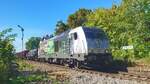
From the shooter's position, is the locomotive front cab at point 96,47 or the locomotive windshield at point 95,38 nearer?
the locomotive front cab at point 96,47

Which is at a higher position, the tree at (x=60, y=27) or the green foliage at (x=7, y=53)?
the tree at (x=60, y=27)

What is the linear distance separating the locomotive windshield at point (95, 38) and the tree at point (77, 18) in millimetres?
42957

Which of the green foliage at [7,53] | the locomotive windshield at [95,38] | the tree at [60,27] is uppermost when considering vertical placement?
the tree at [60,27]

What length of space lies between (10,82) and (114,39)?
31250 mm

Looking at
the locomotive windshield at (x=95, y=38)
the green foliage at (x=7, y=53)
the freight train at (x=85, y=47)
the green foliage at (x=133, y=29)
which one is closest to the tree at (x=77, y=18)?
the green foliage at (x=133, y=29)

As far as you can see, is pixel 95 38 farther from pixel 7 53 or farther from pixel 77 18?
pixel 77 18

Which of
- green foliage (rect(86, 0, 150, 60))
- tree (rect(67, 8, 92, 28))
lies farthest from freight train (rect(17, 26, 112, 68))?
tree (rect(67, 8, 92, 28))

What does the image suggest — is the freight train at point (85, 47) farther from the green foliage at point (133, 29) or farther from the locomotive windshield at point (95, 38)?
the green foliage at point (133, 29)

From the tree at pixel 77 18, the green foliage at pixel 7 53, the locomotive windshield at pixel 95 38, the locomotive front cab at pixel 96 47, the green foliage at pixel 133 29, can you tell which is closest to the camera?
the green foliage at pixel 7 53

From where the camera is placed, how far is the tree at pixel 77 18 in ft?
241

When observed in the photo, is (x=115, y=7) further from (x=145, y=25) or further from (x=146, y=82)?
(x=146, y=82)

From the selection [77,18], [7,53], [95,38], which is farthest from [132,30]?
[77,18]

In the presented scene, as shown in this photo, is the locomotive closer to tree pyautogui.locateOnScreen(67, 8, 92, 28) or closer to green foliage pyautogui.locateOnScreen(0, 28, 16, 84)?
green foliage pyautogui.locateOnScreen(0, 28, 16, 84)

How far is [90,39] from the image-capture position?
28766mm
